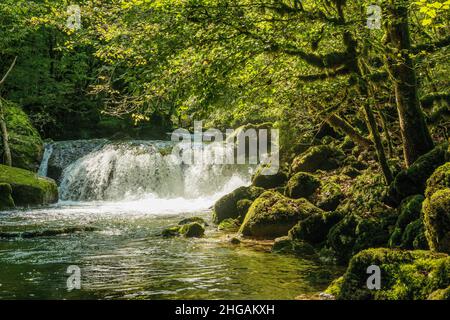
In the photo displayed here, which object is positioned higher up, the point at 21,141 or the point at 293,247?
the point at 21,141

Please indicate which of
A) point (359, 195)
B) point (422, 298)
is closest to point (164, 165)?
point (359, 195)

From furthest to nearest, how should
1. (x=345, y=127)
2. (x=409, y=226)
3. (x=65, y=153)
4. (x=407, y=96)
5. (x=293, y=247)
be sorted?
(x=65, y=153), (x=345, y=127), (x=293, y=247), (x=407, y=96), (x=409, y=226)

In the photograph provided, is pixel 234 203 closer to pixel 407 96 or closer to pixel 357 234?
pixel 357 234

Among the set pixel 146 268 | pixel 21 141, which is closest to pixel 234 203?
pixel 146 268

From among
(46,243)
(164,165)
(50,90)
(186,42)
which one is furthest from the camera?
(50,90)

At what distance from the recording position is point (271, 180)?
1748 centimetres

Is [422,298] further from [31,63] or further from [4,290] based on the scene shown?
[31,63]

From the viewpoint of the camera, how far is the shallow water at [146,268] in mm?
7922

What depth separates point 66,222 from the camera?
1661 centimetres

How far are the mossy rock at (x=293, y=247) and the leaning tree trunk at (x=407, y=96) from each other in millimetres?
3045

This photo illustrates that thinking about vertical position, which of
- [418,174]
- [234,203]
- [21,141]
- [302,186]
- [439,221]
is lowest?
[234,203]

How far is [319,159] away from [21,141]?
18044 millimetres

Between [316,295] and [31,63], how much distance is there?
2863 centimetres

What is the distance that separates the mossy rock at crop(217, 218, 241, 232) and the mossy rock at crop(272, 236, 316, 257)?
10.8 feet
